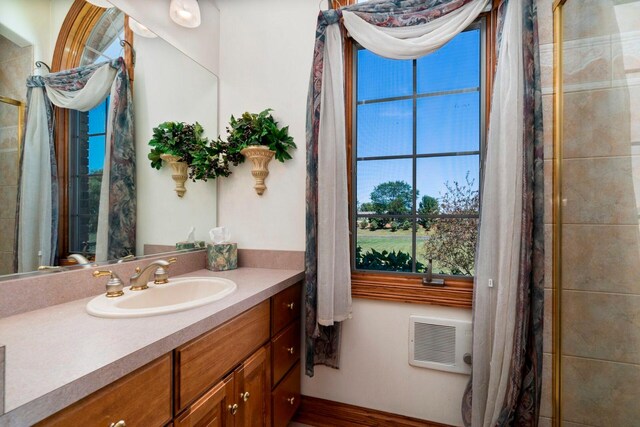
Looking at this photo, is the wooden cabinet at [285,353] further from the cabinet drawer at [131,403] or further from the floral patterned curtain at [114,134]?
the floral patterned curtain at [114,134]

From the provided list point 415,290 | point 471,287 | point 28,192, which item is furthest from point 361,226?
point 28,192

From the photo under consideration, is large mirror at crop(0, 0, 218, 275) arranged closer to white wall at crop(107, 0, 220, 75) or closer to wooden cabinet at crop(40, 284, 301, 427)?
white wall at crop(107, 0, 220, 75)

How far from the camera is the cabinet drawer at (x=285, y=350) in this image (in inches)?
52.9

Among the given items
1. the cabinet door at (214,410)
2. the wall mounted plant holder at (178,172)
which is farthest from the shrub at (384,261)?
the wall mounted plant holder at (178,172)

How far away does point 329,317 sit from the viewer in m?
1.47

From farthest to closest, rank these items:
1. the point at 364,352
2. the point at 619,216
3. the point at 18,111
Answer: the point at 364,352
the point at 619,216
the point at 18,111

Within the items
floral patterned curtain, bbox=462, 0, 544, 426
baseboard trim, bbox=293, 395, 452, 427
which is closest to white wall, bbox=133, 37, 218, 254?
baseboard trim, bbox=293, 395, 452, 427

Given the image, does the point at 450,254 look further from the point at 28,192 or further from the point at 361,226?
the point at 28,192

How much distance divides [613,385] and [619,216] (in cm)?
70

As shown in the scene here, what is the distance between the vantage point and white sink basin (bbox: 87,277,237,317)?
896mm

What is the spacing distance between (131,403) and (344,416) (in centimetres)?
129

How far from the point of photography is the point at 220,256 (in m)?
1.61

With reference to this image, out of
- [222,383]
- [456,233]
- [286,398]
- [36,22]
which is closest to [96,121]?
[36,22]

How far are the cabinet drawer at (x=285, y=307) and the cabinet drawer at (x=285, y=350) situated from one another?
0.14 feet
